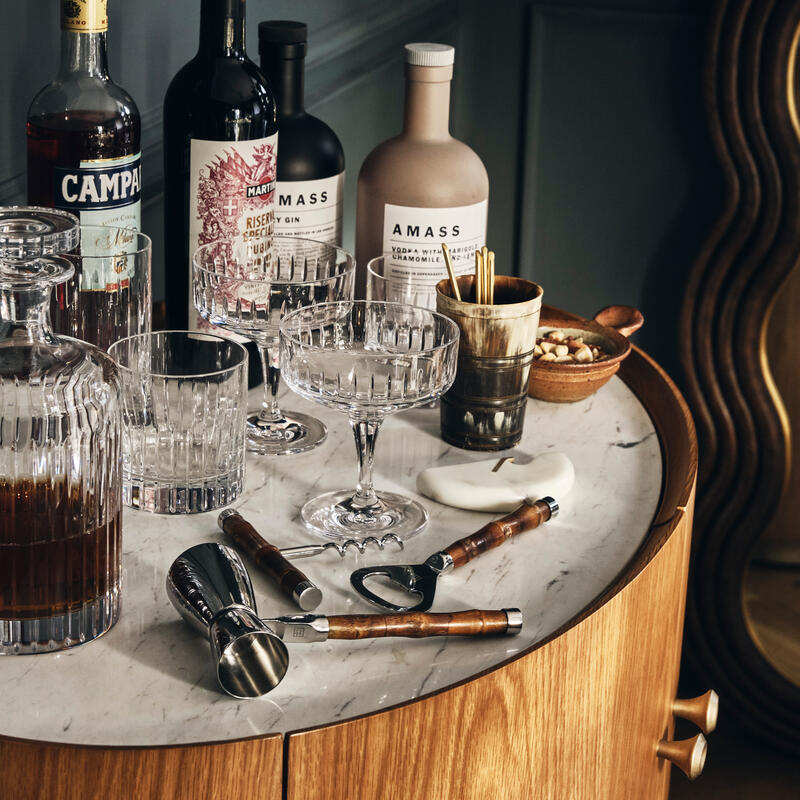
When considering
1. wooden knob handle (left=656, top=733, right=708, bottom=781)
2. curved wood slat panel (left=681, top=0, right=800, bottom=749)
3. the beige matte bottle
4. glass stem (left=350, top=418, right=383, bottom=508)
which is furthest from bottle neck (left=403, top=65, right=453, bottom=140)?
curved wood slat panel (left=681, top=0, right=800, bottom=749)

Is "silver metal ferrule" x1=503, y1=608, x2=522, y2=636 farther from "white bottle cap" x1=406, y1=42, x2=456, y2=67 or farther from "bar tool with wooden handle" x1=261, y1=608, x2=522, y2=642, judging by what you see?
"white bottle cap" x1=406, y1=42, x2=456, y2=67

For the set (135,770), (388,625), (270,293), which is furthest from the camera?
(270,293)

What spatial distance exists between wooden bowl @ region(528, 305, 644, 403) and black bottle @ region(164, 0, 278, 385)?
30cm

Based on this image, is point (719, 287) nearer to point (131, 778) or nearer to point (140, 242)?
point (140, 242)

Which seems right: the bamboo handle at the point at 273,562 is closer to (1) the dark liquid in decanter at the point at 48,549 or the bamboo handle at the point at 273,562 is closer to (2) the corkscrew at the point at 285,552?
(2) the corkscrew at the point at 285,552

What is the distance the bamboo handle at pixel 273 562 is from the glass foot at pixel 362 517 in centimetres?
5

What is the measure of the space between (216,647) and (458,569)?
21 cm

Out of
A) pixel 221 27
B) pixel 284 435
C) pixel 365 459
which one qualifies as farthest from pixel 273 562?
pixel 221 27

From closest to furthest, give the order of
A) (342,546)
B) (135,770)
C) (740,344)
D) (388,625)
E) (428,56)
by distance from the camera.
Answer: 1. (135,770)
2. (388,625)
3. (342,546)
4. (428,56)
5. (740,344)

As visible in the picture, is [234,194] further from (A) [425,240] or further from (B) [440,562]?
(B) [440,562]

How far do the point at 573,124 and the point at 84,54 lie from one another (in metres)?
1.32

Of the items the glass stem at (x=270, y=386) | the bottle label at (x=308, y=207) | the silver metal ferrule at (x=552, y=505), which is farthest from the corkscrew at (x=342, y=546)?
the bottle label at (x=308, y=207)

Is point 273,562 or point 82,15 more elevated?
point 82,15

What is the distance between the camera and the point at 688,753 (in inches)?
32.3
